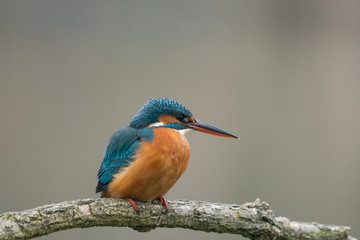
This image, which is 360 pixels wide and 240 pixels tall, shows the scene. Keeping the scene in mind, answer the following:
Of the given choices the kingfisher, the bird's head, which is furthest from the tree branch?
the bird's head

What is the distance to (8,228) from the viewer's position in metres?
1.38

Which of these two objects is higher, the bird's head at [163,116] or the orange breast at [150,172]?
the bird's head at [163,116]

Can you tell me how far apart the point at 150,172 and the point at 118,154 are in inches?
7.5

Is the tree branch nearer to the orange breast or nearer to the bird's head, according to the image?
the orange breast

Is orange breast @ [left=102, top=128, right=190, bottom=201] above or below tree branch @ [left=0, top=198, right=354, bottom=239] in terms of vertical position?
above

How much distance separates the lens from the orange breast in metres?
1.70

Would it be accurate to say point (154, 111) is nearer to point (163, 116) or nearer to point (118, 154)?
point (163, 116)

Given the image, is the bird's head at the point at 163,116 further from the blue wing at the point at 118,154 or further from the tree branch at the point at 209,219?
the tree branch at the point at 209,219

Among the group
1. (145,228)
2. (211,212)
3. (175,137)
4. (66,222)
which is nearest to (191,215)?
(211,212)

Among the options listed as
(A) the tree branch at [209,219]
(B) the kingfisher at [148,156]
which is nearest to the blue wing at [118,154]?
(B) the kingfisher at [148,156]

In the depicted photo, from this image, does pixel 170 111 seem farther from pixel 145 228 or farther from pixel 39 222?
pixel 39 222

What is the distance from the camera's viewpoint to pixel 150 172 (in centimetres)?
170

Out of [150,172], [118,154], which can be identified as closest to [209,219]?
[150,172]

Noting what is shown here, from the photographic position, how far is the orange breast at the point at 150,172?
1.70m
